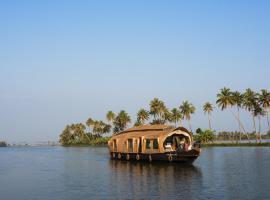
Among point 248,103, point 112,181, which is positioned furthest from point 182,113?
point 112,181

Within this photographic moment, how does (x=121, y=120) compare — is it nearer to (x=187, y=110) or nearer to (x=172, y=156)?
(x=187, y=110)

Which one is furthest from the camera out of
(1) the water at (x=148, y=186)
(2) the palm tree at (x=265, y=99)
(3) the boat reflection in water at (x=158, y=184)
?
(2) the palm tree at (x=265, y=99)

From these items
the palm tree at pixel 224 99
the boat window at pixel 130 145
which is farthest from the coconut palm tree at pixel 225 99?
the boat window at pixel 130 145

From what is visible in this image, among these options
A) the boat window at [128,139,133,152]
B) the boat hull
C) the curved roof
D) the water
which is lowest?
the water

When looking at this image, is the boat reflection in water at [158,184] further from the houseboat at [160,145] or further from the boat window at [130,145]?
the boat window at [130,145]

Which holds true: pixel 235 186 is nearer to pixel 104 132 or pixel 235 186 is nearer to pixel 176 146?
pixel 176 146

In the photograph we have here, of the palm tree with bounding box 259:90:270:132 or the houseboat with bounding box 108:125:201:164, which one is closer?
the houseboat with bounding box 108:125:201:164

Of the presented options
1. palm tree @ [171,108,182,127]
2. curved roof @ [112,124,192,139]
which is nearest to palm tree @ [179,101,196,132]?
palm tree @ [171,108,182,127]

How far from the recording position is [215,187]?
27.4m

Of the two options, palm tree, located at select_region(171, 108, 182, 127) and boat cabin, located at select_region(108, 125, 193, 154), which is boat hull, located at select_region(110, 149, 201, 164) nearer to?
boat cabin, located at select_region(108, 125, 193, 154)

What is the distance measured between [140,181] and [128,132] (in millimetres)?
23509

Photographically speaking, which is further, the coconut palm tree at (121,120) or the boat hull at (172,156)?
the coconut palm tree at (121,120)

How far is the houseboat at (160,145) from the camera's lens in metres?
42.8

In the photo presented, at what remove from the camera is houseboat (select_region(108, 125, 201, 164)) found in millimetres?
42812
